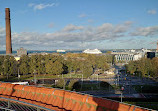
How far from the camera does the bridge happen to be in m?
10.7

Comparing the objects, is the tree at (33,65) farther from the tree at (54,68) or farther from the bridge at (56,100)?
the bridge at (56,100)

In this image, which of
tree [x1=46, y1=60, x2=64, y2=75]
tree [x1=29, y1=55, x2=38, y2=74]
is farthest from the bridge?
tree [x1=29, y1=55, x2=38, y2=74]

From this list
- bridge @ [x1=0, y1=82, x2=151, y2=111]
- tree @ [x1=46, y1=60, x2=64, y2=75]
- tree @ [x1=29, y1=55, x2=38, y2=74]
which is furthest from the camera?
tree @ [x1=29, y1=55, x2=38, y2=74]

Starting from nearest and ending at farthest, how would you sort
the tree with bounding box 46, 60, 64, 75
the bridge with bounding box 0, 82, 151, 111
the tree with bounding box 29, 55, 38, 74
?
the bridge with bounding box 0, 82, 151, 111 < the tree with bounding box 46, 60, 64, 75 < the tree with bounding box 29, 55, 38, 74

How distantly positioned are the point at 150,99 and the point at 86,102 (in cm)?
2166

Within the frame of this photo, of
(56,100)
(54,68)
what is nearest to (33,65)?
(54,68)

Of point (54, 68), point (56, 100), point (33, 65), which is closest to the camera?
point (56, 100)

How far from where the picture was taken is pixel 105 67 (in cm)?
6291

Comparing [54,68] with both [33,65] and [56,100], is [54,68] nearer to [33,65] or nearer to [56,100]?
[33,65]

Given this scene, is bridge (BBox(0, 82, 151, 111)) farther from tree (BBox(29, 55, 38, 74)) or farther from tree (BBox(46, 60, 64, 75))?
tree (BBox(29, 55, 38, 74))

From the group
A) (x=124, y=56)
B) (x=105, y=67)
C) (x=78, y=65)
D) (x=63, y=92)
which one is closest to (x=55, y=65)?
(x=78, y=65)

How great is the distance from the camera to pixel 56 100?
13.0 m

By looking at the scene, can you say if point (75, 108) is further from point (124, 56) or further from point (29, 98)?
point (124, 56)

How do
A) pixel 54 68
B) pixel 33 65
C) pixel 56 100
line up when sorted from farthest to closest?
pixel 33 65 → pixel 54 68 → pixel 56 100
